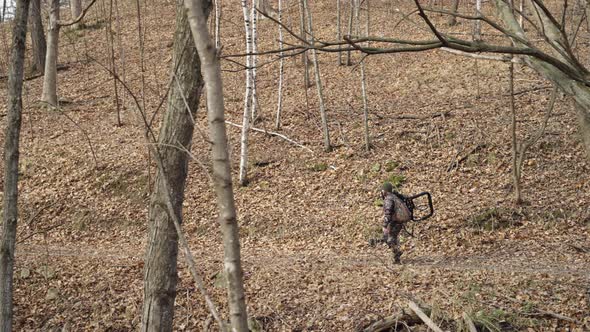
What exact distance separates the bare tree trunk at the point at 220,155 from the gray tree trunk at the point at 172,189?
2765mm

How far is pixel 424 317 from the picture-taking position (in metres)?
7.12

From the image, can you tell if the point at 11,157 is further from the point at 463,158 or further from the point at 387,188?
the point at 463,158

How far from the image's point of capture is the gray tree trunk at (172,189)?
5.46m

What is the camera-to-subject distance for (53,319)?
30.0 ft

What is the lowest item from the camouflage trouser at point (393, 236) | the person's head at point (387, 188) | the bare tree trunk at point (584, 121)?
the camouflage trouser at point (393, 236)

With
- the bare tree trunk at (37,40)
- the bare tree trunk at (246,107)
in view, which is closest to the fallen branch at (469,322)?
the bare tree trunk at (246,107)

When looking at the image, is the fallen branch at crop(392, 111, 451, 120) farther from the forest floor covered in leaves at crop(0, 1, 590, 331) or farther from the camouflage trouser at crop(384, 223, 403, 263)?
the camouflage trouser at crop(384, 223, 403, 263)

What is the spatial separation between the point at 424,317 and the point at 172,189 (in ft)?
12.2

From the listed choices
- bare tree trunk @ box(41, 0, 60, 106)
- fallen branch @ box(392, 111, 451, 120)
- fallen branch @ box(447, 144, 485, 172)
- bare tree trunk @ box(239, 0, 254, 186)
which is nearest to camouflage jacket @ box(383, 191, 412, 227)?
fallen branch @ box(447, 144, 485, 172)

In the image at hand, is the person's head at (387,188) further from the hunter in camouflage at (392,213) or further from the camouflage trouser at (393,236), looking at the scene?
the camouflage trouser at (393,236)

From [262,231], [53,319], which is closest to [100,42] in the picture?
[262,231]

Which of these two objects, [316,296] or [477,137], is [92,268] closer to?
[316,296]

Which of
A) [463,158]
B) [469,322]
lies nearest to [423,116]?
[463,158]

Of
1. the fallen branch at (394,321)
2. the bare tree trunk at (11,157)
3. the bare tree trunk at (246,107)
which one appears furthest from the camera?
the bare tree trunk at (246,107)
